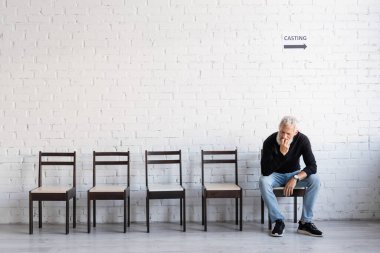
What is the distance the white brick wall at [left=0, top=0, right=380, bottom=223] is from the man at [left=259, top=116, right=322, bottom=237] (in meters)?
0.51

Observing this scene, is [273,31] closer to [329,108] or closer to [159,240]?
[329,108]

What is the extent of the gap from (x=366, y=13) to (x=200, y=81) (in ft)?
6.79

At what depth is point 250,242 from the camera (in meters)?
4.14

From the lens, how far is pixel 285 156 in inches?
182

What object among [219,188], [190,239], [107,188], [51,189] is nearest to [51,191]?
[51,189]

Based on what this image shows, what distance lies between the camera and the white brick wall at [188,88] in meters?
4.98

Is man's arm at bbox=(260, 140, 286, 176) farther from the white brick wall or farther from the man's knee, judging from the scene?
the white brick wall

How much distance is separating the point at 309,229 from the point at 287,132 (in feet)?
3.28

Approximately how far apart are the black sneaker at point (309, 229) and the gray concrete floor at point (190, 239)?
0.08 m

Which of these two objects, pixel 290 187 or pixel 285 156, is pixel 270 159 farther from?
pixel 290 187

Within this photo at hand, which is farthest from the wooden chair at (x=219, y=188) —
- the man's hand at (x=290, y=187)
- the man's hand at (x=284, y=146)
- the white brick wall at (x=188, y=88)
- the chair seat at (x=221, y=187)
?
the man's hand at (x=284, y=146)

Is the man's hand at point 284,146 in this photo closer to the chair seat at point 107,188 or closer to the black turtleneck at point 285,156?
the black turtleneck at point 285,156

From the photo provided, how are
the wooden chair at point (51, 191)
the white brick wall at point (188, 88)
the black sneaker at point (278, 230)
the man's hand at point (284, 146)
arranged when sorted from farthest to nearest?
1. the white brick wall at point (188, 88)
2. the man's hand at point (284, 146)
3. the wooden chair at point (51, 191)
4. the black sneaker at point (278, 230)

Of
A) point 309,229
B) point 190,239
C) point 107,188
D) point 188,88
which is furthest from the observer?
point 188,88
